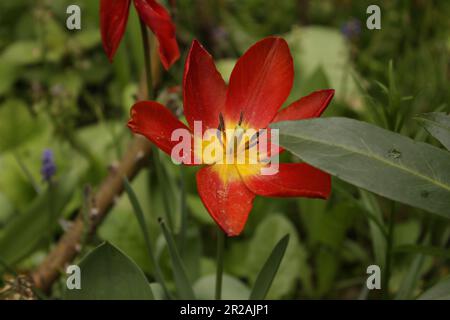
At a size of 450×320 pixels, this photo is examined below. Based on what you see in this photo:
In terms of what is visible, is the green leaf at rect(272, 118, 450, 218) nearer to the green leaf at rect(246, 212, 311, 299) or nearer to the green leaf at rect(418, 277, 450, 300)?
the green leaf at rect(418, 277, 450, 300)

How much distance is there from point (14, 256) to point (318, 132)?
0.52 metres

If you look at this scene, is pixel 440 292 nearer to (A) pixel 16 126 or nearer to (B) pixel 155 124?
(B) pixel 155 124

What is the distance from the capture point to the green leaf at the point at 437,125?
586 mm

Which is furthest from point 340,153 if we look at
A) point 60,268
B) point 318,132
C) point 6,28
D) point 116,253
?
point 6,28

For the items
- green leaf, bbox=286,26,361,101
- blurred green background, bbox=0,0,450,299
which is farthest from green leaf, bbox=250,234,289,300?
green leaf, bbox=286,26,361,101

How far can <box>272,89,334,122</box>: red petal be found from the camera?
564mm

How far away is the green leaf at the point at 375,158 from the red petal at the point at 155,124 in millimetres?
86

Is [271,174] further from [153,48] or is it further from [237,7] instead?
[237,7]

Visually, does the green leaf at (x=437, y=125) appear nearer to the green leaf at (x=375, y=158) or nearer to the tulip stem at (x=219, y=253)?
the green leaf at (x=375, y=158)

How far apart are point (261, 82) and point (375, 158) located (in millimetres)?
111

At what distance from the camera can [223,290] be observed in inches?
33.5

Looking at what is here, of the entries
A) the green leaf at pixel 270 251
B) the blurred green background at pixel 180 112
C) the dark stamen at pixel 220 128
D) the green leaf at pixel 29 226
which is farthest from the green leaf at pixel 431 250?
the green leaf at pixel 29 226

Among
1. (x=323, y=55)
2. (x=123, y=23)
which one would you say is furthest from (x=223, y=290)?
(x=323, y=55)

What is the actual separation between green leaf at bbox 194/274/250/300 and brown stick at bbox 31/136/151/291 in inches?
5.6
